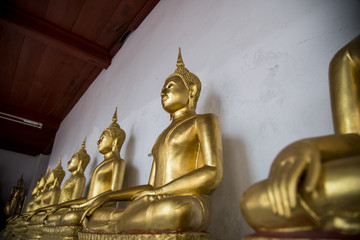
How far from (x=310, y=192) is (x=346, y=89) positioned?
389 mm

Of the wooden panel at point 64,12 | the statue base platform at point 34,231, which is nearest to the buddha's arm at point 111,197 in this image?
the statue base platform at point 34,231

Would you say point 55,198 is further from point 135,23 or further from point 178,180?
point 178,180

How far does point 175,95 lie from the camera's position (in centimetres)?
141

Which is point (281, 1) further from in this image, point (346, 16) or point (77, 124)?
point (77, 124)

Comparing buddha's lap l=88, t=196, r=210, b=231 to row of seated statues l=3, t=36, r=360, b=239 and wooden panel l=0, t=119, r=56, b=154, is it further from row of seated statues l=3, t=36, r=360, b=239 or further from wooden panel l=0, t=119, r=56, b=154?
wooden panel l=0, t=119, r=56, b=154

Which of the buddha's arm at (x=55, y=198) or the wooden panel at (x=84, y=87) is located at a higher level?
the wooden panel at (x=84, y=87)

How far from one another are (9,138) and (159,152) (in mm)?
6352

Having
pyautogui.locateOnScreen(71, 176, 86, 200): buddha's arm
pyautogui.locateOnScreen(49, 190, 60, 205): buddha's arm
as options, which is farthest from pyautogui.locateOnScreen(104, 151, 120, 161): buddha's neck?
pyautogui.locateOnScreen(49, 190, 60, 205): buddha's arm

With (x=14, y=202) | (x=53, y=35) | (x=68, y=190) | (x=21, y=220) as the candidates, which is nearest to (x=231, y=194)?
(x=68, y=190)

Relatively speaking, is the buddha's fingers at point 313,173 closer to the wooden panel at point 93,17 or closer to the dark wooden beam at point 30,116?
the wooden panel at point 93,17

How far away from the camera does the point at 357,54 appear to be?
0.74m

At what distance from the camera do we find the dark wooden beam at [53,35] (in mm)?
2832

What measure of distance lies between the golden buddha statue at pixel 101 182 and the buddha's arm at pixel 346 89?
1302 millimetres

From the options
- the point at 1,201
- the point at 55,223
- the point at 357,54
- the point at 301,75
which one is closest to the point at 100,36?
the point at 55,223
